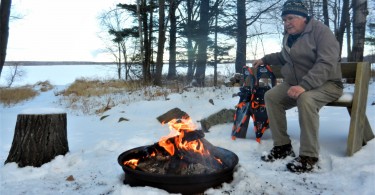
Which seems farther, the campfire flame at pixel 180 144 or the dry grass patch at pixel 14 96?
the dry grass patch at pixel 14 96

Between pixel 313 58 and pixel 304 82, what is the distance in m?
0.32

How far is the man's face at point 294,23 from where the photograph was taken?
11.6ft

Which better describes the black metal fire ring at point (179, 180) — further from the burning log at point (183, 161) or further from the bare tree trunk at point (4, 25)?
the bare tree trunk at point (4, 25)

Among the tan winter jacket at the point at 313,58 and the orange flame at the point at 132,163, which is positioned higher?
the tan winter jacket at the point at 313,58

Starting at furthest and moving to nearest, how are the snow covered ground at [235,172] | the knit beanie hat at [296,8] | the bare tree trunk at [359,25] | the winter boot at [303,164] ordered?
1. the bare tree trunk at [359,25]
2. the knit beanie hat at [296,8]
3. the winter boot at [303,164]
4. the snow covered ground at [235,172]

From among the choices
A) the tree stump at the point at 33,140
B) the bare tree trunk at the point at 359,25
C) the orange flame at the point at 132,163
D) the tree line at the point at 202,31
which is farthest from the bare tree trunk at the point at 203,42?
the orange flame at the point at 132,163

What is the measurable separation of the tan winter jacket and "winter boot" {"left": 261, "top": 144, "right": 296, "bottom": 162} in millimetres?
786

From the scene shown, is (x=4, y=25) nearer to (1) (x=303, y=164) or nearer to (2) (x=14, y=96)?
(2) (x=14, y=96)

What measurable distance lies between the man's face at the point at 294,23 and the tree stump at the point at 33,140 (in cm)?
292

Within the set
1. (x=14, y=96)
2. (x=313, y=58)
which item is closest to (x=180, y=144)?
(x=313, y=58)

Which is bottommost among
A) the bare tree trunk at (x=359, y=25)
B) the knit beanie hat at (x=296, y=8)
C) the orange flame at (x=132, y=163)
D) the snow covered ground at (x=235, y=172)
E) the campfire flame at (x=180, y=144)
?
→ the snow covered ground at (x=235, y=172)

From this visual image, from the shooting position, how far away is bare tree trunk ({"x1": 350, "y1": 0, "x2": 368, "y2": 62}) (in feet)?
27.0

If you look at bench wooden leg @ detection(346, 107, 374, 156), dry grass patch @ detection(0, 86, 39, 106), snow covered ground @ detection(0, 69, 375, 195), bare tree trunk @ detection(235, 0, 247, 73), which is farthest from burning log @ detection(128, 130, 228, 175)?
bare tree trunk @ detection(235, 0, 247, 73)

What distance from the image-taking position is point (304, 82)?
3.37 m
